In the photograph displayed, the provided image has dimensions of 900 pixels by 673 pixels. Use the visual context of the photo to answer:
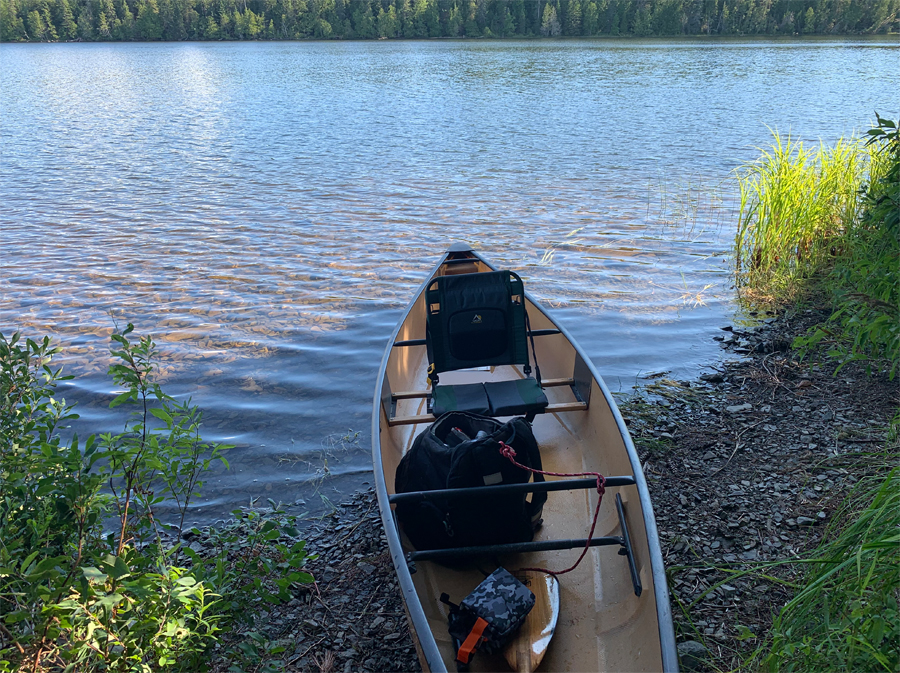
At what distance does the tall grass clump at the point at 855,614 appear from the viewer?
1890mm

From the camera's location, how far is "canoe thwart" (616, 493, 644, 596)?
107 inches

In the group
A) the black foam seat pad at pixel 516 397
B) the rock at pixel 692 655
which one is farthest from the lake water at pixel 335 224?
the rock at pixel 692 655

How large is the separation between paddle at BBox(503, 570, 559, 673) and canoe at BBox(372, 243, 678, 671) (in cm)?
4

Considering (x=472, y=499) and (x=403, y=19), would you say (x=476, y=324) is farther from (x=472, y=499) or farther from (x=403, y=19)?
(x=403, y=19)

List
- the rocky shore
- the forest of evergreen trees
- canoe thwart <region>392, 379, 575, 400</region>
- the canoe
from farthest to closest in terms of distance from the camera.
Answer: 1. the forest of evergreen trees
2. canoe thwart <region>392, 379, 575, 400</region>
3. the rocky shore
4. the canoe

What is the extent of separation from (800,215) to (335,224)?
276 inches

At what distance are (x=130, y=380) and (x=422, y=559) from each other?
1502mm

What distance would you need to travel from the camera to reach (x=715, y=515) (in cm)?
375

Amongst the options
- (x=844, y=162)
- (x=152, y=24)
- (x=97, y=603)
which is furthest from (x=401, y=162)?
(x=152, y=24)

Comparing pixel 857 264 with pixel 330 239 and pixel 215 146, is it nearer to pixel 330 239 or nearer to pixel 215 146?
pixel 330 239

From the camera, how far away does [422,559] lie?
2912 mm

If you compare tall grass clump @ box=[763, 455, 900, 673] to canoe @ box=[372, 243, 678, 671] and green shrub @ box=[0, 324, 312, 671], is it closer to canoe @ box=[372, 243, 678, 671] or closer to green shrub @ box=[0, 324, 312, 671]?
canoe @ box=[372, 243, 678, 671]

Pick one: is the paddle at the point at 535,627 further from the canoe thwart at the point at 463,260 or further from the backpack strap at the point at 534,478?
the canoe thwart at the point at 463,260

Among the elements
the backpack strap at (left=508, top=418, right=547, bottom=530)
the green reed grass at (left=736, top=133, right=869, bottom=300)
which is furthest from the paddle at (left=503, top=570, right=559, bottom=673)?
the green reed grass at (left=736, top=133, right=869, bottom=300)
